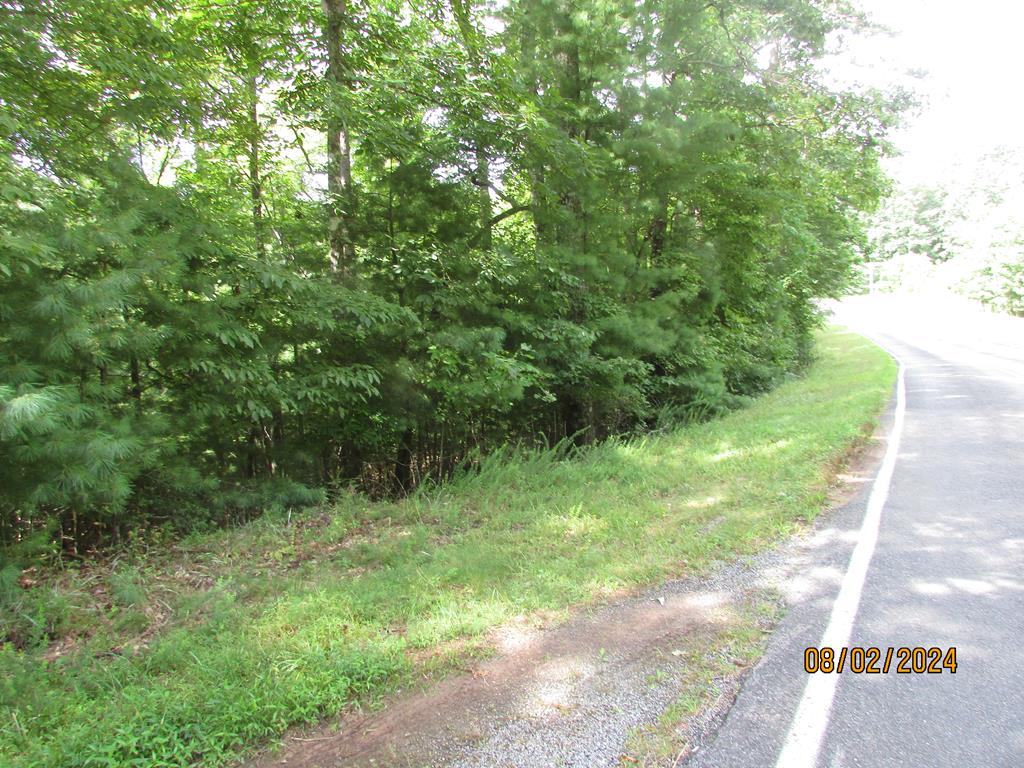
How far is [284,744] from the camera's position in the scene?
2.82 metres

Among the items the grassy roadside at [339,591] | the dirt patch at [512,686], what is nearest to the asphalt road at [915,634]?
the dirt patch at [512,686]

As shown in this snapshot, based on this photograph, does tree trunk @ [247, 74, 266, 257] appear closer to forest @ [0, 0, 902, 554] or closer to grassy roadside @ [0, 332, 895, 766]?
forest @ [0, 0, 902, 554]

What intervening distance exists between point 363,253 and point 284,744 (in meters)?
6.20

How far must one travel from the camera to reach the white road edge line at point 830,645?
103 inches

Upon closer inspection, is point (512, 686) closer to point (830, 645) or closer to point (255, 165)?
point (830, 645)

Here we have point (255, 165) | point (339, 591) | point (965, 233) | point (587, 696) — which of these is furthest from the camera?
point (965, 233)

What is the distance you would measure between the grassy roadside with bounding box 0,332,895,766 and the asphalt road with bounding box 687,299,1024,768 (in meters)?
0.81

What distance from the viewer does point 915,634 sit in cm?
349

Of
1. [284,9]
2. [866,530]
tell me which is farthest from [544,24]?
[866,530]

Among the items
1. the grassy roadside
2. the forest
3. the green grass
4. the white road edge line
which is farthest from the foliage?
the green grass

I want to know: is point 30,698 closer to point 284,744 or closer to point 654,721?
point 284,744

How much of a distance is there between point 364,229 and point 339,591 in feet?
17.5

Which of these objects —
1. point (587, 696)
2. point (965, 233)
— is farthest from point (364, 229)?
point (965, 233)

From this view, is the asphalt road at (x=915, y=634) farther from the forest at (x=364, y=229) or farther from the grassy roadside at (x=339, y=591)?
the forest at (x=364, y=229)
